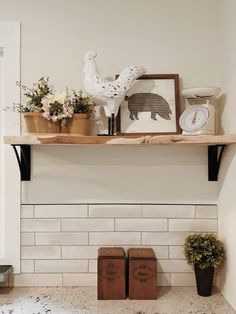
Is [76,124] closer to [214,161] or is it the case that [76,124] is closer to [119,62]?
[119,62]

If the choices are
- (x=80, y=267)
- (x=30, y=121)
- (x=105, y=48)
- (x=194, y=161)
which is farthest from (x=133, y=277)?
(x=105, y=48)

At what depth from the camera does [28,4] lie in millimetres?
1697

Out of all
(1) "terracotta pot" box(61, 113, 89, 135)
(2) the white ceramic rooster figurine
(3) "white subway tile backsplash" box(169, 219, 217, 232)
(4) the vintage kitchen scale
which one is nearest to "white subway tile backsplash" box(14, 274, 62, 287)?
(3) "white subway tile backsplash" box(169, 219, 217, 232)

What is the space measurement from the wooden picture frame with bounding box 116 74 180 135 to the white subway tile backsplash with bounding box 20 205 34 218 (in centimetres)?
55

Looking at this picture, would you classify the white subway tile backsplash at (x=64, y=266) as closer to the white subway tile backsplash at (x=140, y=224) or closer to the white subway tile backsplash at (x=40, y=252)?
the white subway tile backsplash at (x=40, y=252)

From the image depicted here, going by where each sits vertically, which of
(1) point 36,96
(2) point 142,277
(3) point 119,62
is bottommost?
(2) point 142,277

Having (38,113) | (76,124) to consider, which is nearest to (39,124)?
(38,113)

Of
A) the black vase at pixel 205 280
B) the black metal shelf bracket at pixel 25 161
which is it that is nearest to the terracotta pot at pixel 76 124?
the black metal shelf bracket at pixel 25 161

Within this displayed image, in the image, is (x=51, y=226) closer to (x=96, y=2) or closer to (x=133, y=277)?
(x=133, y=277)

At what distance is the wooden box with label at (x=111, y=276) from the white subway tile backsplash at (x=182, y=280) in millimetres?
277

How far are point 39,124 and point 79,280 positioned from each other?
0.76 metres

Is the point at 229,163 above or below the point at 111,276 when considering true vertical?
above

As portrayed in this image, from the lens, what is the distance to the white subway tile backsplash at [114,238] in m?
1.70

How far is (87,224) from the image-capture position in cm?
170
